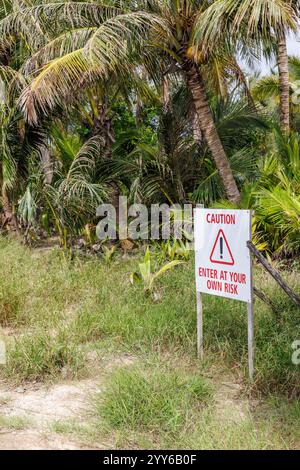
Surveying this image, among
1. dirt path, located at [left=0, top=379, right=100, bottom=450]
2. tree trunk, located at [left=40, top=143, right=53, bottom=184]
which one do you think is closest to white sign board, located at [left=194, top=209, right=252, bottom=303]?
dirt path, located at [left=0, top=379, right=100, bottom=450]

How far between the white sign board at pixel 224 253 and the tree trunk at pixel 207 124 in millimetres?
3801

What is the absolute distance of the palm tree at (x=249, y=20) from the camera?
7211mm

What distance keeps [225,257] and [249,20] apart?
3816 millimetres

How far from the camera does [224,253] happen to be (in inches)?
204

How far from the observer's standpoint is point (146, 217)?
1027 cm

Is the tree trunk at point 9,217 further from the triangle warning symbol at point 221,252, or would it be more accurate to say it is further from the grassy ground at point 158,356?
the triangle warning symbol at point 221,252

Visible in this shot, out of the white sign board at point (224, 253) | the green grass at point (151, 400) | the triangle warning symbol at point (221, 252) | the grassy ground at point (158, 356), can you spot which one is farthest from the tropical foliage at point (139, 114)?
the green grass at point (151, 400)

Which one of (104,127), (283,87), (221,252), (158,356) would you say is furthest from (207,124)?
(158,356)

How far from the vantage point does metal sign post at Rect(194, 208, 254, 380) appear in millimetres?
4949

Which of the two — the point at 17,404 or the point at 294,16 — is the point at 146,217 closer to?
the point at 294,16

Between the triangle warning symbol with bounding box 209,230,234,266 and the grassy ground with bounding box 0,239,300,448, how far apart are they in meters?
0.89

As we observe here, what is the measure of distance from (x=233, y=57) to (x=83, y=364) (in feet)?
26.4

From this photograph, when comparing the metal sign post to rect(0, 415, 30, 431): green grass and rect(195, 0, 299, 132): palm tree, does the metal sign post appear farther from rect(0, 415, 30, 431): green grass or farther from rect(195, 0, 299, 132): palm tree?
rect(195, 0, 299, 132): palm tree

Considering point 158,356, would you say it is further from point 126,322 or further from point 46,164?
point 46,164
